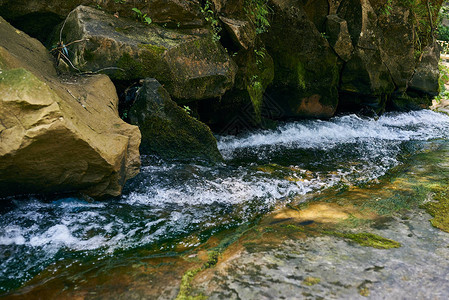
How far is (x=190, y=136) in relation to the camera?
4.69 m

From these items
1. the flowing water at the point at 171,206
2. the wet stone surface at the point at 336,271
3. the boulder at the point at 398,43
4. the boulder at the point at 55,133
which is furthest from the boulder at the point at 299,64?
the wet stone surface at the point at 336,271

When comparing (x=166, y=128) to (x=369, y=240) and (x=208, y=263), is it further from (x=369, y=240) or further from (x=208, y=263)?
(x=369, y=240)

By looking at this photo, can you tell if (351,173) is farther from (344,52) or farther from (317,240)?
(344,52)

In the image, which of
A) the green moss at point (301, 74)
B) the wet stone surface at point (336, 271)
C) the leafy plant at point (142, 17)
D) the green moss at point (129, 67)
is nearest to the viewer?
the wet stone surface at point (336, 271)

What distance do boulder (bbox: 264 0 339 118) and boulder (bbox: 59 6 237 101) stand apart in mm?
2071

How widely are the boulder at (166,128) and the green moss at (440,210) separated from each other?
258 cm

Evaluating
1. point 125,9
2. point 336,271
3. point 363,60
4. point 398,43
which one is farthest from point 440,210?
point 398,43

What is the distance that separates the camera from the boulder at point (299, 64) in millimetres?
7098

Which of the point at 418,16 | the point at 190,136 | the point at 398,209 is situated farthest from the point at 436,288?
the point at 418,16

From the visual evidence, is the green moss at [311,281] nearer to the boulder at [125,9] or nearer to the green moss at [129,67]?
the green moss at [129,67]

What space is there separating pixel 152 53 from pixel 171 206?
219 centimetres

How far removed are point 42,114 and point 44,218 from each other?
3.25 ft

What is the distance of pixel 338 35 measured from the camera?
24.8 ft

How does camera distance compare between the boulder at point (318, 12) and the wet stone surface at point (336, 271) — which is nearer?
the wet stone surface at point (336, 271)
